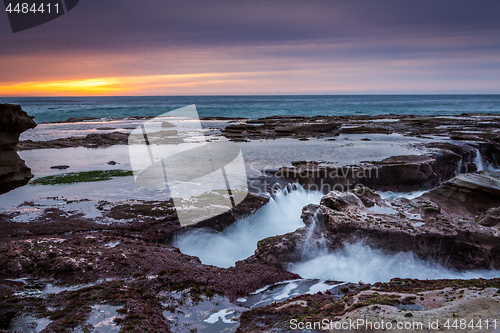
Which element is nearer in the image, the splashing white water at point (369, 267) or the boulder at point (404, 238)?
the splashing white water at point (369, 267)

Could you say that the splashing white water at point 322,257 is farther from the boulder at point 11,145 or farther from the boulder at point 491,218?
the boulder at point 11,145

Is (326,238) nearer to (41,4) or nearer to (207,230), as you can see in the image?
(207,230)

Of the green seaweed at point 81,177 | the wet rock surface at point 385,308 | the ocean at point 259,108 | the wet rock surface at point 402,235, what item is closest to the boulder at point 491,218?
the wet rock surface at point 402,235

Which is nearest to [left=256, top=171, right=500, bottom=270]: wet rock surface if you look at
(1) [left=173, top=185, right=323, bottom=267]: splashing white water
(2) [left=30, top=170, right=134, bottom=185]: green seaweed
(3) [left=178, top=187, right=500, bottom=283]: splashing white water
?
(3) [left=178, top=187, right=500, bottom=283]: splashing white water

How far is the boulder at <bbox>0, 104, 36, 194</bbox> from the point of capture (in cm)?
488

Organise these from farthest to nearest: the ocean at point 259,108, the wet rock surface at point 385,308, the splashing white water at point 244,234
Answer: the ocean at point 259,108
the splashing white water at point 244,234
the wet rock surface at point 385,308

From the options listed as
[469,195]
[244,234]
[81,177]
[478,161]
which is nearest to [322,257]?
[244,234]

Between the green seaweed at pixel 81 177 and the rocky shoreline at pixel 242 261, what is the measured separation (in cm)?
314

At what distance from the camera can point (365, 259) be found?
7.44 meters

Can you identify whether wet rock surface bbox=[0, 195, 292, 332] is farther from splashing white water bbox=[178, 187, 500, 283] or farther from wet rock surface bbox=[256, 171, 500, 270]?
wet rock surface bbox=[256, 171, 500, 270]

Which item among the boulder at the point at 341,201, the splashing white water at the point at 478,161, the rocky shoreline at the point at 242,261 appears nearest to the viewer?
the rocky shoreline at the point at 242,261

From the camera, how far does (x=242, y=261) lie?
739cm

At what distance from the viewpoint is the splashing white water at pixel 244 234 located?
8172 mm

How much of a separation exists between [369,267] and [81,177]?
11.1 meters
